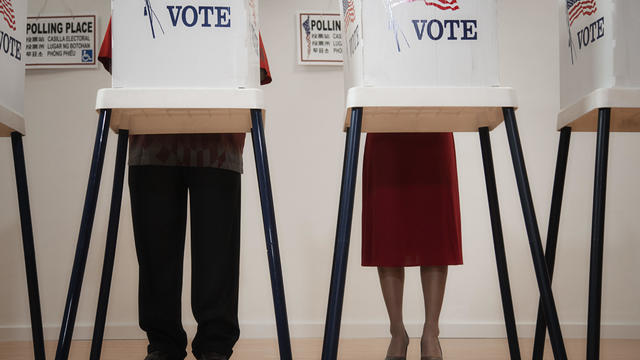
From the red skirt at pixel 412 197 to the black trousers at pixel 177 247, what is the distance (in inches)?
18.7

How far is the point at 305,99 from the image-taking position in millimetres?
2695

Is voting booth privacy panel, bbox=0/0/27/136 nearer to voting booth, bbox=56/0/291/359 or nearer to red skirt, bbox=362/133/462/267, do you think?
voting booth, bbox=56/0/291/359

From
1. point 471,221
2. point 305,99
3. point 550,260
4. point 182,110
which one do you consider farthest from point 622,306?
point 182,110

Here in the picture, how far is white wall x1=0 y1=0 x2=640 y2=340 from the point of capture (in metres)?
2.57

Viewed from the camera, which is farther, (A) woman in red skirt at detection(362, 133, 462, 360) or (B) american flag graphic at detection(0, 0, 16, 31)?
(A) woman in red skirt at detection(362, 133, 462, 360)

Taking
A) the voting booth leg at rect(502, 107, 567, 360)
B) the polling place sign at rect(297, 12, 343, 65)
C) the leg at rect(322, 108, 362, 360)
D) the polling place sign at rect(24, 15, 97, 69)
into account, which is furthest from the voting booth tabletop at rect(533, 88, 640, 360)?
the polling place sign at rect(24, 15, 97, 69)

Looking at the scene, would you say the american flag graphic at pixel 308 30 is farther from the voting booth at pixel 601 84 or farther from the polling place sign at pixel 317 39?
the voting booth at pixel 601 84

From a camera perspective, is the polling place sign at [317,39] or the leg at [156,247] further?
the polling place sign at [317,39]

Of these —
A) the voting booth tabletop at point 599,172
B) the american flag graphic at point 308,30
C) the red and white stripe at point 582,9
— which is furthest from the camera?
the american flag graphic at point 308,30

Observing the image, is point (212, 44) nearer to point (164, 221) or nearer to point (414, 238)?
point (164, 221)

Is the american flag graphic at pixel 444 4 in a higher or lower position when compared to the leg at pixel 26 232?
higher

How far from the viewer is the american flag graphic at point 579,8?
132 cm

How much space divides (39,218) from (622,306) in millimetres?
2779

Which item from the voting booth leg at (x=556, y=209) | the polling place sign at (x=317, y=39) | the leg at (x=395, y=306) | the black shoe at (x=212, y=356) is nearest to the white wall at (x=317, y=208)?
the polling place sign at (x=317, y=39)
